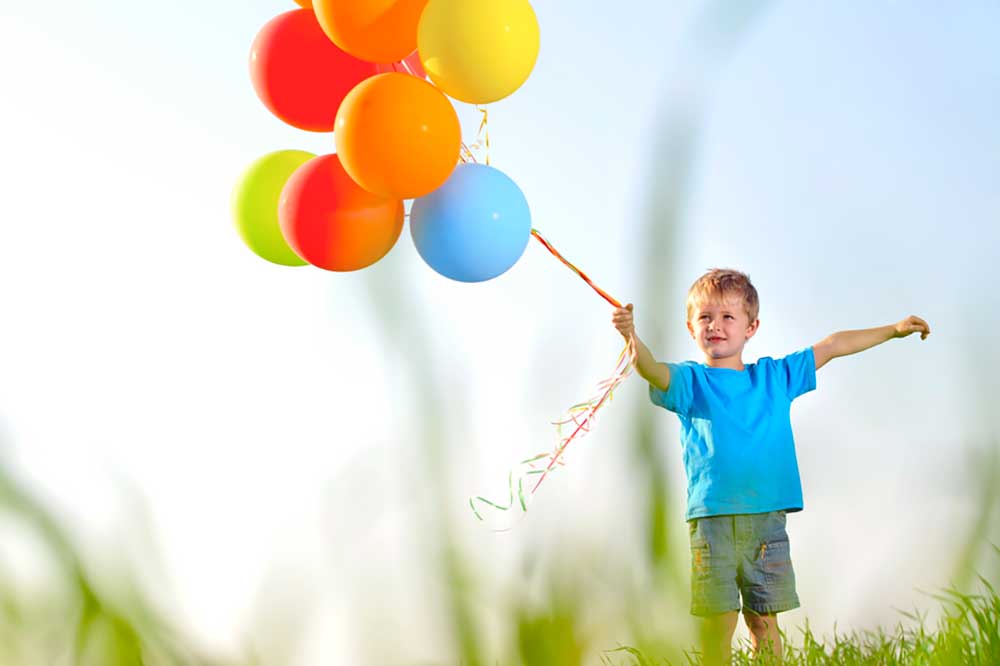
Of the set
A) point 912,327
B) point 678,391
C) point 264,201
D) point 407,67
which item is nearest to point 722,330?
point 678,391

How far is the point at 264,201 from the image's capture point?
202cm

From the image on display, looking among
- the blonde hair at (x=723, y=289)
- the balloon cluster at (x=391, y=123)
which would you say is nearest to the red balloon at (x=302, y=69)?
the balloon cluster at (x=391, y=123)

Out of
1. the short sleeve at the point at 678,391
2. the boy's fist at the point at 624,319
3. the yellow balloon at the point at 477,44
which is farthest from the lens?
the short sleeve at the point at 678,391

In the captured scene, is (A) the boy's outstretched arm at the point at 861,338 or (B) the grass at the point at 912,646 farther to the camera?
(A) the boy's outstretched arm at the point at 861,338

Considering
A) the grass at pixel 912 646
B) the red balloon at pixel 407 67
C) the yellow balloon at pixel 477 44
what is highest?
the red balloon at pixel 407 67

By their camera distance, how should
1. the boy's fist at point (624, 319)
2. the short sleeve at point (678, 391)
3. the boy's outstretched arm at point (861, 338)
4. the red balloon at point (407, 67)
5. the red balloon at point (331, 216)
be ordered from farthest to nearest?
the boy's outstretched arm at point (861, 338) → the short sleeve at point (678, 391) → the boy's fist at point (624, 319) → the red balloon at point (407, 67) → the red balloon at point (331, 216)

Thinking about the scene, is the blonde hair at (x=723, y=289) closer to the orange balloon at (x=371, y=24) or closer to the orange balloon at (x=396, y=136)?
the orange balloon at (x=396, y=136)

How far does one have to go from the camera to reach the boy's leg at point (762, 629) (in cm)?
216

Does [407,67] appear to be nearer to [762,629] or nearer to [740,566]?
[740,566]

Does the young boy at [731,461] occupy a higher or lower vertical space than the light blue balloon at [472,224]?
lower

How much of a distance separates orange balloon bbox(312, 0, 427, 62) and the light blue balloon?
0.25 m

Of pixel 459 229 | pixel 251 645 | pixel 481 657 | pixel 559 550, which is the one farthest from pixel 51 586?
pixel 459 229

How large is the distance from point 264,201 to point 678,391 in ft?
3.07

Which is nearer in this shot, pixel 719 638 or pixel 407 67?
pixel 407 67
